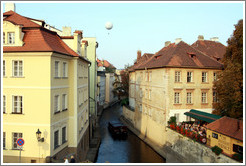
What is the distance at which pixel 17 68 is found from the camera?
14555 mm

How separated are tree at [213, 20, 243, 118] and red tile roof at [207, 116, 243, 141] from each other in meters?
5.18

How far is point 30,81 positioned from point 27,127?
130 inches

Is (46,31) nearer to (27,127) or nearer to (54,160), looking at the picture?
(27,127)

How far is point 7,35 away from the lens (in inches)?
573

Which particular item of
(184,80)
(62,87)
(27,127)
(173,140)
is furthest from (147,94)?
(27,127)

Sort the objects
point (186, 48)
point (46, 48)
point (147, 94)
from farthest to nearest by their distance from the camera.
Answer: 1. point (147, 94)
2. point (186, 48)
3. point (46, 48)

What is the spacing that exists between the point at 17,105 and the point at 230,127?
1615 cm

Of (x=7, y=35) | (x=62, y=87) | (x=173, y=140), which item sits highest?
(x=7, y=35)

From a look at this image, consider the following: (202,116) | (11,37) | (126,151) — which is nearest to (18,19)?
(11,37)

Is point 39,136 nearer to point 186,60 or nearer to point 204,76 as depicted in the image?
point 186,60

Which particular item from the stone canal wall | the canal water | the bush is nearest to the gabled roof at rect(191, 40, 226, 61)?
the stone canal wall

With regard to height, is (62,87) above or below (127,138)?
above

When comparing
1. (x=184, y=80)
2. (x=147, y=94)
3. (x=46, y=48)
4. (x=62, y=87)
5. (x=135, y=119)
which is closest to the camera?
(x=46, y=48)

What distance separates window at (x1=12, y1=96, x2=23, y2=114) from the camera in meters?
14.7
